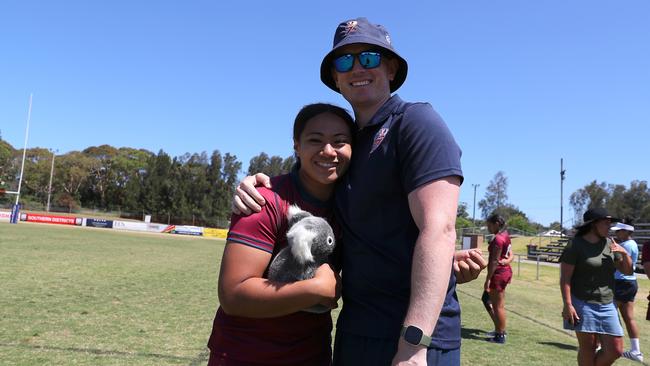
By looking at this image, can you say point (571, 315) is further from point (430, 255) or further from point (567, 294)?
point (430, 255)

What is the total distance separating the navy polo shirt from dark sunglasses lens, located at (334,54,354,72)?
0.92 ft

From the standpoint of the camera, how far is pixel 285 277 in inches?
77.9

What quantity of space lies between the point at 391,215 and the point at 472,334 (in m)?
7.03

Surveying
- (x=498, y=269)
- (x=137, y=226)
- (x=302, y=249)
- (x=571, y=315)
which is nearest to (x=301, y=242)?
(x=302, y=249)

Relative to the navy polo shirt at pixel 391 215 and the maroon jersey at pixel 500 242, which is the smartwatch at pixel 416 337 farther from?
the maroon jersey at pixel 500 242

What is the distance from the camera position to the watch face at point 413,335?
164 centimetres

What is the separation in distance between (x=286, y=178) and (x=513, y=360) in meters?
5.42

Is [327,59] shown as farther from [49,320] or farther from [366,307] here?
[49,320]

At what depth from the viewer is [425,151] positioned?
178 cm

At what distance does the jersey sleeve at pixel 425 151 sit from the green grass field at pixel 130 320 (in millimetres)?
4247

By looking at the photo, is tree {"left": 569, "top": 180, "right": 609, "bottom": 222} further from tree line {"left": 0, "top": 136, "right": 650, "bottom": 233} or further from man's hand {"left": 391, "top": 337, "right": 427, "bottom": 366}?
man's hand {"left": 391, "top": 337, "right": 427, "bottom": 366}

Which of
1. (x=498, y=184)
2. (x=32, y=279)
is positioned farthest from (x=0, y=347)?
(x=498, y=184)

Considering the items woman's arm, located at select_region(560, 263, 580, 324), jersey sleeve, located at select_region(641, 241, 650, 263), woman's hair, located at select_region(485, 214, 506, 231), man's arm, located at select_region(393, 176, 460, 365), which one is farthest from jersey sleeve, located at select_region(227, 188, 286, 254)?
jersey sleeve, located at select_region(641, 241, 650, 263)

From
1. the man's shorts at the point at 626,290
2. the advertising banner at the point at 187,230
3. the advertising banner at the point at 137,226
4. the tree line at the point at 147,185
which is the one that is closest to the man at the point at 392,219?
the man's shorts at the point at 626,290
